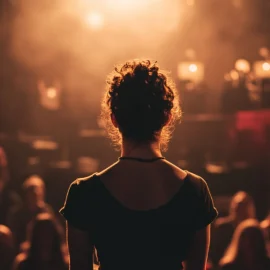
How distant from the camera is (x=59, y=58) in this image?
12.6m

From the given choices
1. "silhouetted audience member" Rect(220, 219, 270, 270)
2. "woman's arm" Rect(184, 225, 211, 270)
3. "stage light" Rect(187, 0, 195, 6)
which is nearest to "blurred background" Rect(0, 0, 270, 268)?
"stage light" Rect(187, 0, 195, 6)

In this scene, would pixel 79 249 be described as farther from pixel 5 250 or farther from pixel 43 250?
pixel 5 250

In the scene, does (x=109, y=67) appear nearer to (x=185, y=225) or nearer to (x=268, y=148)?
(x=268, y=148)

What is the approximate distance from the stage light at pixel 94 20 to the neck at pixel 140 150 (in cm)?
1115

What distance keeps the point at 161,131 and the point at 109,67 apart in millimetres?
11496

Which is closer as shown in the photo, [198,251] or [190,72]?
[198,251]

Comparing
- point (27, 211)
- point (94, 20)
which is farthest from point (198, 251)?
point (94, 20)

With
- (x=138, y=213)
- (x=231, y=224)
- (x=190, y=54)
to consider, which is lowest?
(x=231, y=224)

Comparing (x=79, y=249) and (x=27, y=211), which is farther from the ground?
(x=79, y=249)

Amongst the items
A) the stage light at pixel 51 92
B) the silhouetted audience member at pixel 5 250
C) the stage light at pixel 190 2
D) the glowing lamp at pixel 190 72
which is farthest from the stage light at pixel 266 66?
the silhouetted audience member at pixel 5 250

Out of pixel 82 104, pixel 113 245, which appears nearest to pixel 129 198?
pixel 113 245

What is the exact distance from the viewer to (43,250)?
3.93 m

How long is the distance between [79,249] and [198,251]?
33 cm

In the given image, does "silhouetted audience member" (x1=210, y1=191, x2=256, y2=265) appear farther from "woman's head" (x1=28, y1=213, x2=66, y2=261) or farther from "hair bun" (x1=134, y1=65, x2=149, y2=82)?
"hair bun" (x1=134, y1=65, x2=149, y2=82)
